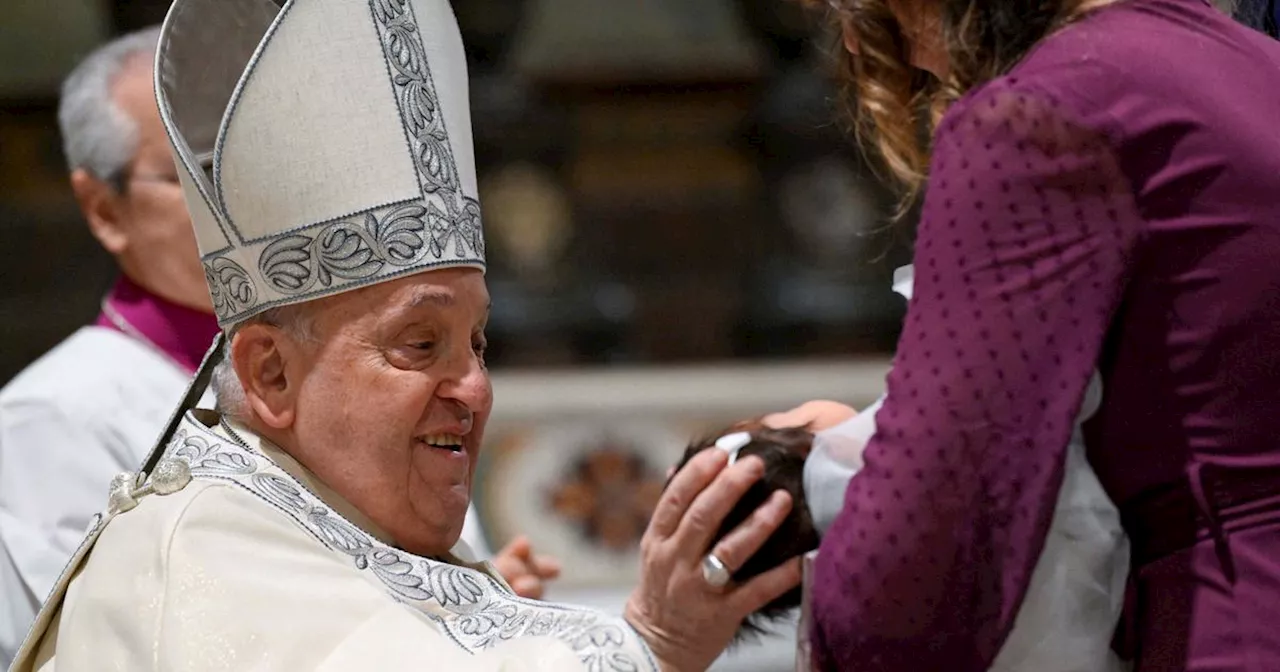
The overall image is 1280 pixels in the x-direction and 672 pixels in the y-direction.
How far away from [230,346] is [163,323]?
187 centimetres

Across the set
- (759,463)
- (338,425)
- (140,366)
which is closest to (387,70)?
(338,425)

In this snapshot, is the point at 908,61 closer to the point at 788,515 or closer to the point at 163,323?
the point at 788,515

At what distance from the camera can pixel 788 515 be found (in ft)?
6.35

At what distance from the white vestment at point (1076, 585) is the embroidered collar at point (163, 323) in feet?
8.17

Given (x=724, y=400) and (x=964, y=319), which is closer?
(x=964, y=319)

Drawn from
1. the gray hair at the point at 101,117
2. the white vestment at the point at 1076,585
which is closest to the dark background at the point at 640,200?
the gray hair at the point at 101,117

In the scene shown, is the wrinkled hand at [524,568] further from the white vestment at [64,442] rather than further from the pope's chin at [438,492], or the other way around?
the white vestment at [64,442]

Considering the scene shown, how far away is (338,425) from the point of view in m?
2.09

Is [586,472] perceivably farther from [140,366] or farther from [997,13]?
[997,13]

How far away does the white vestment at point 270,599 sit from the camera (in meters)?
1.89

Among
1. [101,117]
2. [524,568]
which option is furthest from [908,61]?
[101,117]

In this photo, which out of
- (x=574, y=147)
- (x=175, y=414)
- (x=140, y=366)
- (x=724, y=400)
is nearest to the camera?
(x=175, y=414)

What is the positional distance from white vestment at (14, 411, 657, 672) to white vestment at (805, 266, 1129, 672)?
421mm

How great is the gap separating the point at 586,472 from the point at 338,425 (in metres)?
3.71
